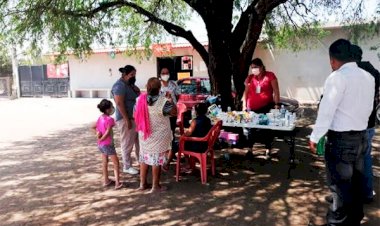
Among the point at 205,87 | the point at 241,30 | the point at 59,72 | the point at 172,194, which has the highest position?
the point at 241,30

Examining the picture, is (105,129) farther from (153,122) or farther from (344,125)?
(344,125)

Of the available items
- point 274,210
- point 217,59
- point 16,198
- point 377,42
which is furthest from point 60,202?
point 377,42

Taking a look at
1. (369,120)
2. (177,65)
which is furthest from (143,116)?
(177,65)

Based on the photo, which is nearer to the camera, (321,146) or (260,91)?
(321,146)

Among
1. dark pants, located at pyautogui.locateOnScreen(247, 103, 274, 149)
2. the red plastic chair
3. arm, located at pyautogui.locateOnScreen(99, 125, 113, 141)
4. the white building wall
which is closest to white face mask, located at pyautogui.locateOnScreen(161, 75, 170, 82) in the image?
the red plastic chair

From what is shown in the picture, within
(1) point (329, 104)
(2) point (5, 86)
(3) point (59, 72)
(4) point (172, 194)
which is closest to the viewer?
(1) point (329, 104)

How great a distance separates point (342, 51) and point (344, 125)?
0.68 meters

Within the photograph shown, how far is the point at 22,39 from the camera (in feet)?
22.6

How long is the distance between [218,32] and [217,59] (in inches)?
22.6

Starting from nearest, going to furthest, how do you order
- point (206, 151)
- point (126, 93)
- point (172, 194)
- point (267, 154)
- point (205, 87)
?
point (172, 194) → point (206, 151) → point (126, 93) → point (267, 154) → point (205, 87)

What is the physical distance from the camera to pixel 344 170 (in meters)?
3.41

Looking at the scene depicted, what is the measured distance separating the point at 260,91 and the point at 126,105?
2.35m

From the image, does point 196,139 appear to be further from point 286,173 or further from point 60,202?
point 60,202

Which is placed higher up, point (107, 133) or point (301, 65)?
point (301, 65)
